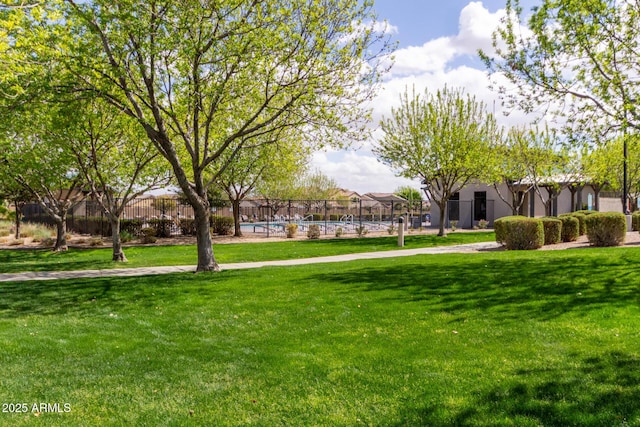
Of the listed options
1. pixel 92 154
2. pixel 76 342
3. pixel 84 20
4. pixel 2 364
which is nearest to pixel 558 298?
pixel 76 342

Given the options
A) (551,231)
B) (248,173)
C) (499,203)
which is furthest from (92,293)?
(499,203)

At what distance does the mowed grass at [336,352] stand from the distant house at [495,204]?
27.9m

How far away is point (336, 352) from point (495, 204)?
34.2m

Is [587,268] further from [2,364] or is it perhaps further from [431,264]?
[2,364]

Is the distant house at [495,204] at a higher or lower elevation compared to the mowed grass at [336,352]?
higher

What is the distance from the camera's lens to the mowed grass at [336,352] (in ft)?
13.7

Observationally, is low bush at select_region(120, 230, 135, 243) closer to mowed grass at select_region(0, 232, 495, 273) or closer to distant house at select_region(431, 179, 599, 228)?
mowed grass at select_region(0, 232, 495, 273)

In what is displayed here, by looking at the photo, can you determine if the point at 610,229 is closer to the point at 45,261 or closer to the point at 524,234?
the point at 524,234

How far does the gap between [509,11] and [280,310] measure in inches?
396

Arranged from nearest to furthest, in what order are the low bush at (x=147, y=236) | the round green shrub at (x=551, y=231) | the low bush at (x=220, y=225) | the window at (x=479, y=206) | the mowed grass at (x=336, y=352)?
the mowed grass at (x=336, y=352)
the round green shrub at (x=551, y=231)
the low bush at (x=147, y=236)
the low bush at (x=220, y=225)
the window at (x=479, y=206)

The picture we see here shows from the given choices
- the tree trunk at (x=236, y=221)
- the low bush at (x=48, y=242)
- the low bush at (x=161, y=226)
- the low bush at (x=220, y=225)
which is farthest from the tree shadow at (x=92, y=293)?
the low bush at (x=220, y=225)

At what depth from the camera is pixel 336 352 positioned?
19.0 ft

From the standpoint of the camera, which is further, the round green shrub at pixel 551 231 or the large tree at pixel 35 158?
the round green shrub at pixel 551 231

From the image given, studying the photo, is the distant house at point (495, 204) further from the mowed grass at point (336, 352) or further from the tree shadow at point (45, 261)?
the mowed grass at point (336, 352)
